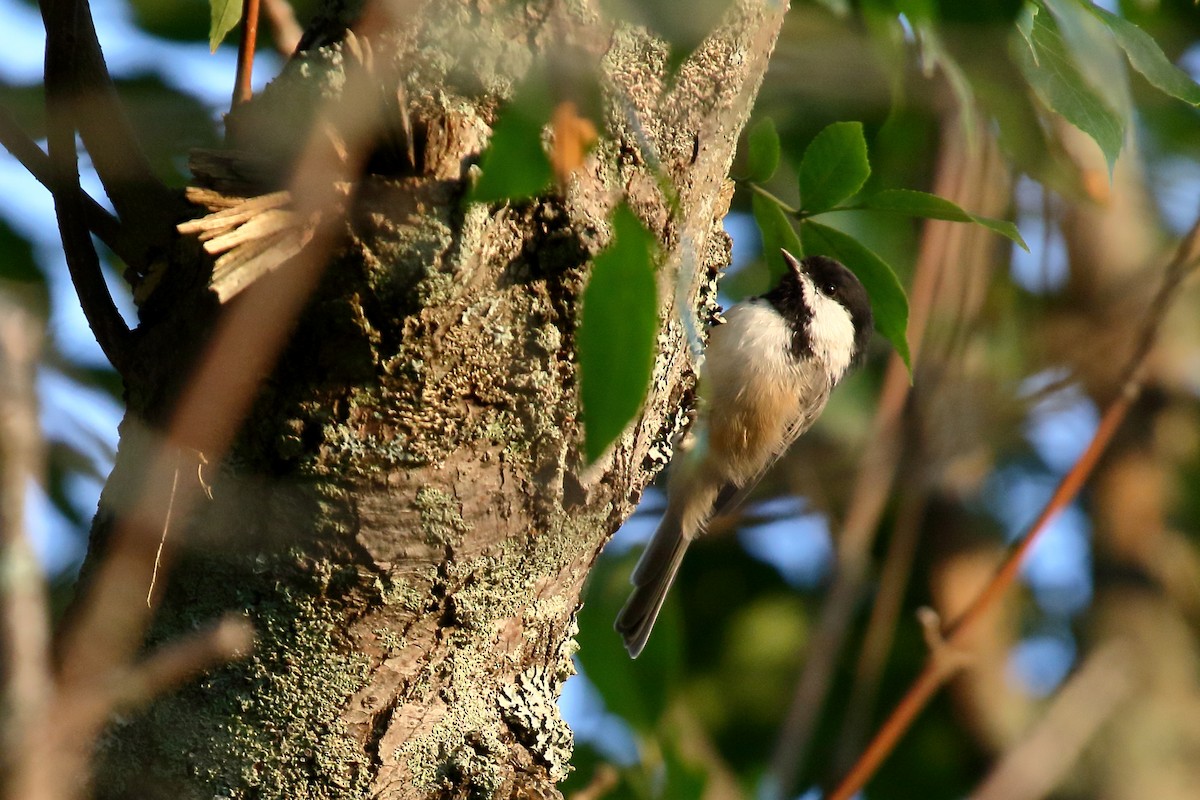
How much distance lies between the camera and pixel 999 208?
4238 millimetres

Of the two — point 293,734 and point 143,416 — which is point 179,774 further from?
point 143,416

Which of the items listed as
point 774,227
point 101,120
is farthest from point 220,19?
point 774,227

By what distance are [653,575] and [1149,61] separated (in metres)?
2.76

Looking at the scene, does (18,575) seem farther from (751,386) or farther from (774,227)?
(751,386)

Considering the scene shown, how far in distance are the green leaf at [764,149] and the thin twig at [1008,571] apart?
1350 mm

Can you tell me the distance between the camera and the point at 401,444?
1557 millimetres

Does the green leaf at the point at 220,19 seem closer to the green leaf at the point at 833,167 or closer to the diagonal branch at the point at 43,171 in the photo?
the diagonal branch at the point at 43,171

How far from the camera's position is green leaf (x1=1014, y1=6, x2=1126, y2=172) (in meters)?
1.71

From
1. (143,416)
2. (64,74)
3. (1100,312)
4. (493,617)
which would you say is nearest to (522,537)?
(493,617)

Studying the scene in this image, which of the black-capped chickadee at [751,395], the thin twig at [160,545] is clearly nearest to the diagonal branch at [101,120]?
the thin twig at [160,545]

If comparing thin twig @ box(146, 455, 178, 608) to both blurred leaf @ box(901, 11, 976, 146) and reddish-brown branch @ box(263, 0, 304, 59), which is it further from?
reddish-brown branch @ box(263, 0, 304, 59)

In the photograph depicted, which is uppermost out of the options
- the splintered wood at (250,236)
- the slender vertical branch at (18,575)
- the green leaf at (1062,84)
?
the green leaf at (1062,84)

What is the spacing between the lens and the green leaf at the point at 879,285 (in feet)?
6.72

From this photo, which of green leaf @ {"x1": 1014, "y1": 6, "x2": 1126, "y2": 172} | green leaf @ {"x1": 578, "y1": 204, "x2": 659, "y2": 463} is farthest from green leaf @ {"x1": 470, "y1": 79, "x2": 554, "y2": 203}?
green leaf @ {"x1": 1014, "y1": 6, "x2": 1126, "y2": 172}
